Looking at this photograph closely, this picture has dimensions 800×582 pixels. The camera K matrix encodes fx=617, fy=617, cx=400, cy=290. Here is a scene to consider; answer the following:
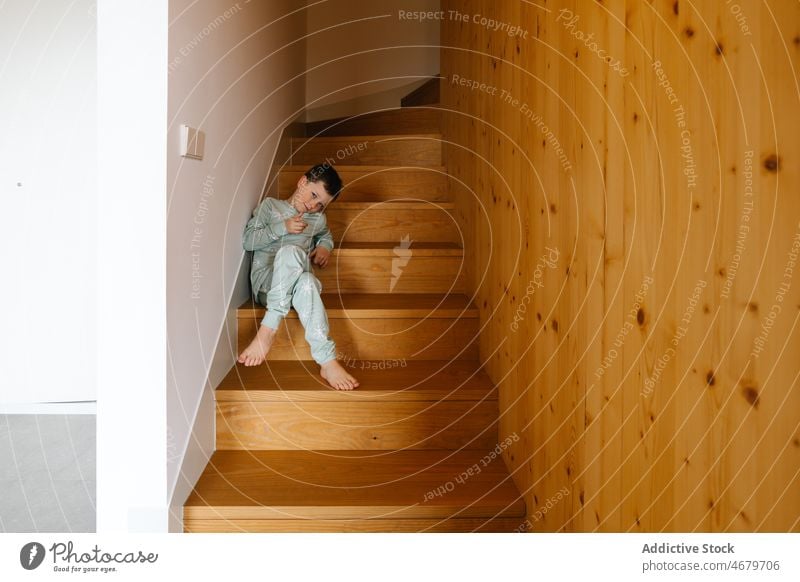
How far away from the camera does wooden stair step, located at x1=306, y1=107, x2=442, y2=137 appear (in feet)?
9.91

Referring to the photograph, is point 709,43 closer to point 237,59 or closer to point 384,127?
point 237,59

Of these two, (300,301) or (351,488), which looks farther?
(300,301)

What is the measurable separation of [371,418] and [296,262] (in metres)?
0.49

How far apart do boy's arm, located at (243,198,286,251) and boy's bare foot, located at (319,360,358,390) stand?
0.48 meters

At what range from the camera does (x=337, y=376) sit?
1.59 meters

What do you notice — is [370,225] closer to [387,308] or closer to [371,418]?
[387,308]

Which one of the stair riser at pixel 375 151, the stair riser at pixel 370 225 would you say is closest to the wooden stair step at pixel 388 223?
the stair riser at pixel 370 225

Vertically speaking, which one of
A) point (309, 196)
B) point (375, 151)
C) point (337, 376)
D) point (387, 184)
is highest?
point (375, 151)

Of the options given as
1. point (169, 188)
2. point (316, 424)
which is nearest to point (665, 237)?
point (169, 188)

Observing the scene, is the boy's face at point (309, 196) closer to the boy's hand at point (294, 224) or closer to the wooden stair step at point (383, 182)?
the boy's hand at point (294, 224)

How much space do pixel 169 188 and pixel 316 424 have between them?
680 millimetres

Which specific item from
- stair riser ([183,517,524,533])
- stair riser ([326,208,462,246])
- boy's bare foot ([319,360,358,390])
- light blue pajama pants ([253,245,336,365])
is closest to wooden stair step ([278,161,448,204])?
stair riser ([326,208,462,246])

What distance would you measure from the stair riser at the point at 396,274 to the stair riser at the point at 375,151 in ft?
2.49

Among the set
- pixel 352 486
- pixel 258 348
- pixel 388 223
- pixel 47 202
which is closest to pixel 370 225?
pixel 388 223
